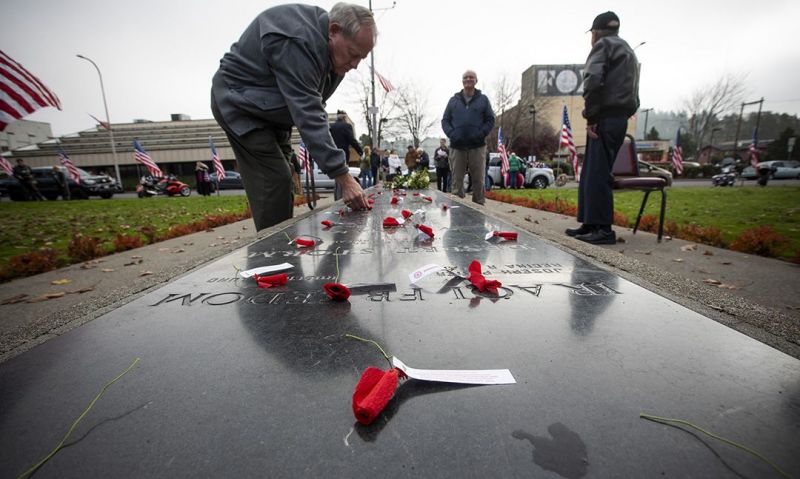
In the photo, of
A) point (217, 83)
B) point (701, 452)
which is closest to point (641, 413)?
point (701, 452)

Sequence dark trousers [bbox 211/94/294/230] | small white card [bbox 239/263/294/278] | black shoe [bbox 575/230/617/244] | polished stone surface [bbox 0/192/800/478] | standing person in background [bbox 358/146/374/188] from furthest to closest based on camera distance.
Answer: standing person in background [bbox 358/146/374/188]
black shoe [bbox 575/230/617/244]
dark trousers [bbox 211/94/294/230]
small white card [bbox 239/263/294/278]
polished stone surface [bbox 0/192/800/478]

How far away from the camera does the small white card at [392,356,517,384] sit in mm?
958

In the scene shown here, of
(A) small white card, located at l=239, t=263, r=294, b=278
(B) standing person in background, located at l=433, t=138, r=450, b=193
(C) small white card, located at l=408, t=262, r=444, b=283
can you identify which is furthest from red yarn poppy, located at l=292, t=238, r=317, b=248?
(B) standing person in background, located at l=433, t=138, r=450, b=193

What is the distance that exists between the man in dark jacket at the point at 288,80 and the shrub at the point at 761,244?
4.04m

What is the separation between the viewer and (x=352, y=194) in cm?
222

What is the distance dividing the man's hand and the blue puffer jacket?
4565 mm

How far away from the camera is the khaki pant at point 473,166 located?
6.66m

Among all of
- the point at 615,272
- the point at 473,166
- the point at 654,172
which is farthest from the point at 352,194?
the point at 473,166

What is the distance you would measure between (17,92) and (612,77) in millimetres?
6129

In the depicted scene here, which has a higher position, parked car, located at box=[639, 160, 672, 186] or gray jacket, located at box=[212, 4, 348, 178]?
gray jacket, located at box=[212, 4, 348, 178]

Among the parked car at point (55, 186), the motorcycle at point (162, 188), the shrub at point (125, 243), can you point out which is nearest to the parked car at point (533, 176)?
the shrub at point (125, 243)

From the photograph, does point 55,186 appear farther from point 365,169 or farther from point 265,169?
point 265,169

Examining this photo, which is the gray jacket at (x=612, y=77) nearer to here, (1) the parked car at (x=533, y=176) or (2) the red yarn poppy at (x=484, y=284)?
(2) the red yarn poppy at (x=484, y=284)

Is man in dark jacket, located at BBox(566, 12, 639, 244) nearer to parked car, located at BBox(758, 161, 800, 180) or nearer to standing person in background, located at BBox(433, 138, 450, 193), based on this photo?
standing person in background, located at BBox(433, 138, 450, 193)
